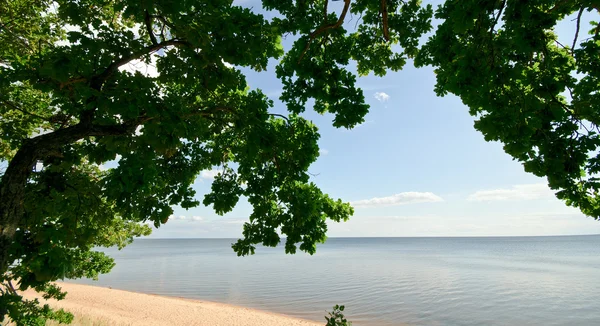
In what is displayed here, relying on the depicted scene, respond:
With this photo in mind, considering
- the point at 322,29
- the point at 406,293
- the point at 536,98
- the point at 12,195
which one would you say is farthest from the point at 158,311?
the point at 536,98

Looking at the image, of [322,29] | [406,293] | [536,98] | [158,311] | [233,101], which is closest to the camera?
[536,98]

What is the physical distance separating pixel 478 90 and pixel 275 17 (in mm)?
4695

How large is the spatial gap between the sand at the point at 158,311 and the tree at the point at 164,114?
487 inches

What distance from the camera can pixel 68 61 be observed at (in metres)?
3.86

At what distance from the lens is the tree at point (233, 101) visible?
396cm

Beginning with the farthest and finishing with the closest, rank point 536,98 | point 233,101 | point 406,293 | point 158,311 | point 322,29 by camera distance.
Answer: point 406,293
point 158,311
point 233,101
point 322,29
point 536,98

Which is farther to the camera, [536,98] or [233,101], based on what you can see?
[233,101]

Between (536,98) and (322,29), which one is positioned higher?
(322,29)

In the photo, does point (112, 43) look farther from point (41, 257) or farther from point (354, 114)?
point (354, 114)

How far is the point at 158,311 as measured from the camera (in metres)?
23.6

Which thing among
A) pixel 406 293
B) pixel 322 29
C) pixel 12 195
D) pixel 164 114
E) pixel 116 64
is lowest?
pixel 406 293

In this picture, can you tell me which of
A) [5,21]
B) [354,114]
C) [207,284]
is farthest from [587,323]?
[207,284]

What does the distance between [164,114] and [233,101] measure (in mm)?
3422

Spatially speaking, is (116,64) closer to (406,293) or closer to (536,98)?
(536,98)
